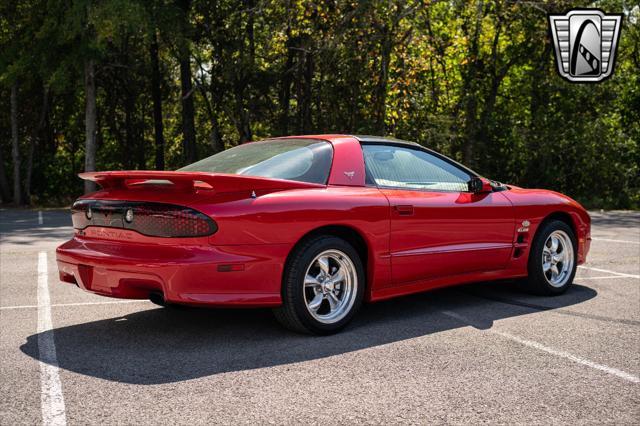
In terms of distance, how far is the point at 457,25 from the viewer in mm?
24844

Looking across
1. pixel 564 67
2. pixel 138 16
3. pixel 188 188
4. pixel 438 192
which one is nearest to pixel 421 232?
pixel 438 192

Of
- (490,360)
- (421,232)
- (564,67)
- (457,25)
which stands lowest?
(490,360)

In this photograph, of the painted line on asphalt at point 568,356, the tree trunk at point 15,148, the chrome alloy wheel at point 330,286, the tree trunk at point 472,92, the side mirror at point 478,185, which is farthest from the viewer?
the tree trunk at point 472,92

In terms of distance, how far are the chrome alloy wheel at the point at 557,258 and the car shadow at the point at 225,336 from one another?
26 centimetres

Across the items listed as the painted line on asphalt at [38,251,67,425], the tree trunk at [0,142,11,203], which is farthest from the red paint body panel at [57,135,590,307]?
the tree trunk at [0,142,11,203]

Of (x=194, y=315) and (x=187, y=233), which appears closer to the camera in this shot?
(x=187, y=233)

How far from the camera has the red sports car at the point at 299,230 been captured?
468 centimetres

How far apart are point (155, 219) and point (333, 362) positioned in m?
1.46

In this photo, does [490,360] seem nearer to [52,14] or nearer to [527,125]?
[52,14]

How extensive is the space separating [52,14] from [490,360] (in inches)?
766

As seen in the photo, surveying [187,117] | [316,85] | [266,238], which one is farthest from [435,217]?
[187,117]

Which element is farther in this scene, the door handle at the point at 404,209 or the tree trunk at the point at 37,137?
the tree trunk at the point at 37,137

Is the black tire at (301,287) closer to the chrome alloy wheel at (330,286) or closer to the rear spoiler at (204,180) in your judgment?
the chrome alloy wheel at (330,286)
